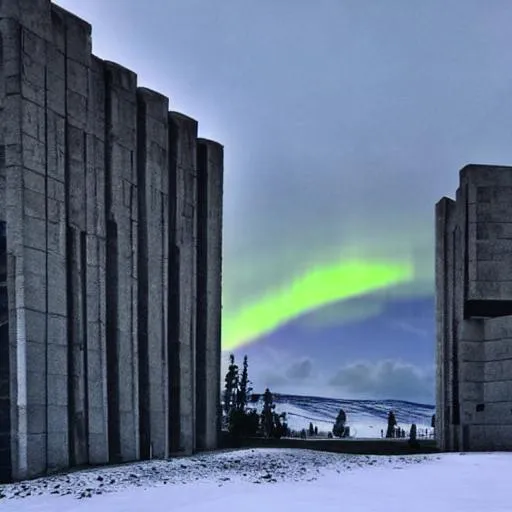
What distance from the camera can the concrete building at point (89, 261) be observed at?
18781 millimetres

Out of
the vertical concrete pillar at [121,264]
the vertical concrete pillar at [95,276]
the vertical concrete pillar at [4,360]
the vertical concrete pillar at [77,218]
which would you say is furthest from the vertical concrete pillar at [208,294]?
the vertical concrete pillar at [4,360]

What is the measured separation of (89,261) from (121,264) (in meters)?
2.04

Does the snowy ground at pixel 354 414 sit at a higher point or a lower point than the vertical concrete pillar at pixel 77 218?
lower

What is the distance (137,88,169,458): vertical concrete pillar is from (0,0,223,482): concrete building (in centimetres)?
5

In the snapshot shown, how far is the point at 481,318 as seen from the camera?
104 feet

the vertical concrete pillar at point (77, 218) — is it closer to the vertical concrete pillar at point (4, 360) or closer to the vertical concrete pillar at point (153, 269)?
the vertical concrete pillar at point (4, 360)

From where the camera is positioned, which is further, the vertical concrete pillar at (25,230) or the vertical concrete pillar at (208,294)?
the vertical concrete pillar at (208,294)

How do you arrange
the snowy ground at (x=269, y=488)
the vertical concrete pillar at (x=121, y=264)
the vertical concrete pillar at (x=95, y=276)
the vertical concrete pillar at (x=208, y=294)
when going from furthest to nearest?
the vertical concrete pillar at (x=208, y=294)
the vertical concrete pillar at (x=121, y=264)
the vertical concrete pillar at (x=95, y=276)
the snowy ground at (x=269, y=488)

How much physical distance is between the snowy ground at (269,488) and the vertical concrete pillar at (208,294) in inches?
293

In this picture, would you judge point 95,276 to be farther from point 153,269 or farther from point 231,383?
point 231,383

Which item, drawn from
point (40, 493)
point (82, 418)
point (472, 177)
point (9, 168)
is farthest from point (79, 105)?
point (472, 177)

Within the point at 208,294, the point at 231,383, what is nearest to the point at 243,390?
the point at 231,383

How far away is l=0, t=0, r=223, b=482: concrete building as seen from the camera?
61.6 ft

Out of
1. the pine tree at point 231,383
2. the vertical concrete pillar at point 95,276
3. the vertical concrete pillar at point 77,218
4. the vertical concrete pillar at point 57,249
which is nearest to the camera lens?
the vertical concrete pillar at point 57,249
